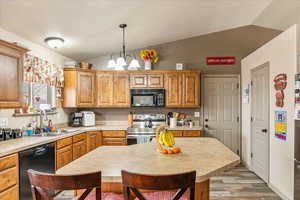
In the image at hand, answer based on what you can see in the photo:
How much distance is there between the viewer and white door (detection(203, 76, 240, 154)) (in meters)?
4.95

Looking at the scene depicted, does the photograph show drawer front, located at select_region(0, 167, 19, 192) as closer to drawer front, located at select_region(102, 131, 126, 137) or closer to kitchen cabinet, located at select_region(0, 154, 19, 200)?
kitchen cabinet, located at select_region(0, 154, 19, 200)

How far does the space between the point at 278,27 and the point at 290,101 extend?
2.65 metres

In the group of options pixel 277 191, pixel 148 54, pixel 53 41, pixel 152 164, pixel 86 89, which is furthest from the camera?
pixel 148 54

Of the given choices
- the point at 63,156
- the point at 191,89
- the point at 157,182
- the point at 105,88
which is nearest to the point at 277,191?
the point at 191,89

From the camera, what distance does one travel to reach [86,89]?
458 cm

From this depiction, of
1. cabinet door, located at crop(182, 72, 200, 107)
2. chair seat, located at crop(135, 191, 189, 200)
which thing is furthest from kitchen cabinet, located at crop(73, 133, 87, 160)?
chair seat, located at crop(135, 191, 189, 200)

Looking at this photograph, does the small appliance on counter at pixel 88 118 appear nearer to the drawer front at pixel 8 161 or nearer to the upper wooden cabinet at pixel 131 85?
the upper wooden cabinet at pixel 131 85

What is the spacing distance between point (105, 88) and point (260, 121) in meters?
3.24

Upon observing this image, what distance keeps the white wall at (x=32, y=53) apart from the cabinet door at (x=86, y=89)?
0.50 meters

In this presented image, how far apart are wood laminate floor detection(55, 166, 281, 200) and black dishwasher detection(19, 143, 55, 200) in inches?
21.7

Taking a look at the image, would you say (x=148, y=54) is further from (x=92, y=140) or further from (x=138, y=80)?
(x=92, y=140)

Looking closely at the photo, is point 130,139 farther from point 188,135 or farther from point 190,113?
point 190,113

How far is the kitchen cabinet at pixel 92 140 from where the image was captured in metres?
4.21

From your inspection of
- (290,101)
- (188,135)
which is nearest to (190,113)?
(188,135)
